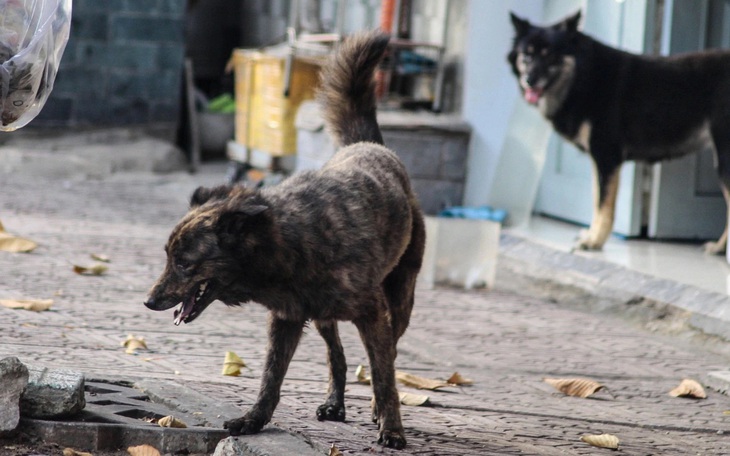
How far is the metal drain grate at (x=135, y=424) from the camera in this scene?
3.60 meters

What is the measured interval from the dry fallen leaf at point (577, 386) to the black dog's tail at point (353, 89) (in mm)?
1430

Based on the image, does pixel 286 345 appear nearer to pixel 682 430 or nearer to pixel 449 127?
pixel 682 430

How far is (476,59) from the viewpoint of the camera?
30.4ft

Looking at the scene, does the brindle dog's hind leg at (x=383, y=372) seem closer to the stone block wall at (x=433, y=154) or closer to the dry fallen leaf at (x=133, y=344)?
the dry fallen leaf at (x=133, y=344)

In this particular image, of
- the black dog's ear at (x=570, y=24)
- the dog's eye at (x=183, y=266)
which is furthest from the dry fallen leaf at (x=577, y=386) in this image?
the black dog's ear at (x=570, y=24)

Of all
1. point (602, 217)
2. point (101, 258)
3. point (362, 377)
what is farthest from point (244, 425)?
point (602, 217)

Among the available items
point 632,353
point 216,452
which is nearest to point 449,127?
point 632,353

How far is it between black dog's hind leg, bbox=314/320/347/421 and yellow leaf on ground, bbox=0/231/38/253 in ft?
12.7

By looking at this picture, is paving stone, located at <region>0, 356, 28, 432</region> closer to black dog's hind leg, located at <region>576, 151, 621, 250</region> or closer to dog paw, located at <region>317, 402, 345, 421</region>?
dog paw, located at <region>317, 402, 345, 421</region>

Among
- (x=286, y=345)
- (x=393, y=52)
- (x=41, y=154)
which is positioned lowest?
(x=41, y=154)

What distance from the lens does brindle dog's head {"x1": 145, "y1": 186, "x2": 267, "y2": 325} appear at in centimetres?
353

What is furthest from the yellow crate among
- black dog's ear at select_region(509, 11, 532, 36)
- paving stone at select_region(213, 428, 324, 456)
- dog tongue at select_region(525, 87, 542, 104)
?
paving stone at select_region(213, 428, 324, 456)

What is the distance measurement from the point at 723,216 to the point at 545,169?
5.32ft

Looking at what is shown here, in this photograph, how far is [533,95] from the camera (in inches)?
314
